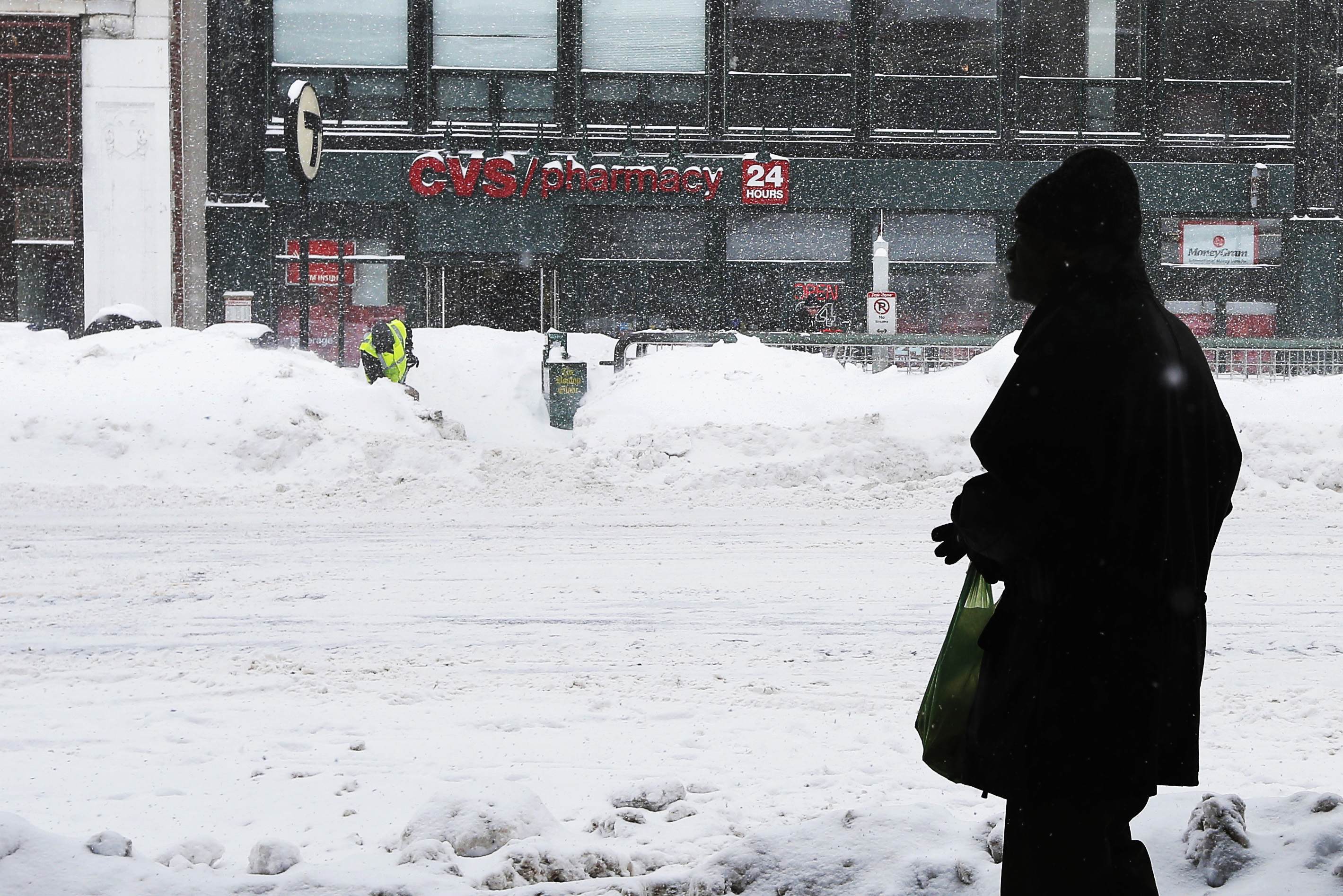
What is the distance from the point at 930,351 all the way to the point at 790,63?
10502 millimetres

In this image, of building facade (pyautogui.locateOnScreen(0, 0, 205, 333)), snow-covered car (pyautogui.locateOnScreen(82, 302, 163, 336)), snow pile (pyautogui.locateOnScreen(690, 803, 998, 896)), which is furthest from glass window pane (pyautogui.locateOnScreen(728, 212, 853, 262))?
snow pile (pyautogui.locateOnScreen(690, 803, 998, 896))

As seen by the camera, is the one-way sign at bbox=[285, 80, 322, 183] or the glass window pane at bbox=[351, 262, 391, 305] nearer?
the one-way sign at bbox=[285, 80, 322, 183]

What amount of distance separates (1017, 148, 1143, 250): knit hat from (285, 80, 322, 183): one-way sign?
16.4 meters

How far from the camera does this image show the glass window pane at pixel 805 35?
2508 cm

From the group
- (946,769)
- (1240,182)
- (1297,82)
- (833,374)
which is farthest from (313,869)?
(1297,82)

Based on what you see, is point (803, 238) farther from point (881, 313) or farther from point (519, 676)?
point (519, 676)

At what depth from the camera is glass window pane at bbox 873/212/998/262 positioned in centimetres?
2478

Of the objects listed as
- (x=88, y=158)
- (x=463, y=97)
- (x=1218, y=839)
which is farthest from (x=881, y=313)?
(x=1218, y=839)

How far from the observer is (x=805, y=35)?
2516 cm

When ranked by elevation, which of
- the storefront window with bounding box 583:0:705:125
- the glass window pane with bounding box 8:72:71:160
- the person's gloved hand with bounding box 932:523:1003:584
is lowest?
the person's gloved hand with bounding box 932:523:1003:584

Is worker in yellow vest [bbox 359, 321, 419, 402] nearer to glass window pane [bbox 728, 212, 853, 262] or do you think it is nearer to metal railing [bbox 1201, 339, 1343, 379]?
glass window pane [bbox 728, 212, 853, 262]

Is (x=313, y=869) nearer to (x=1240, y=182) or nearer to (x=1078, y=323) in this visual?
(x=1078, y=323)

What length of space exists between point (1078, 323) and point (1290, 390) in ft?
47.0

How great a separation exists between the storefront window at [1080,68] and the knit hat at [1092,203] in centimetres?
2453
